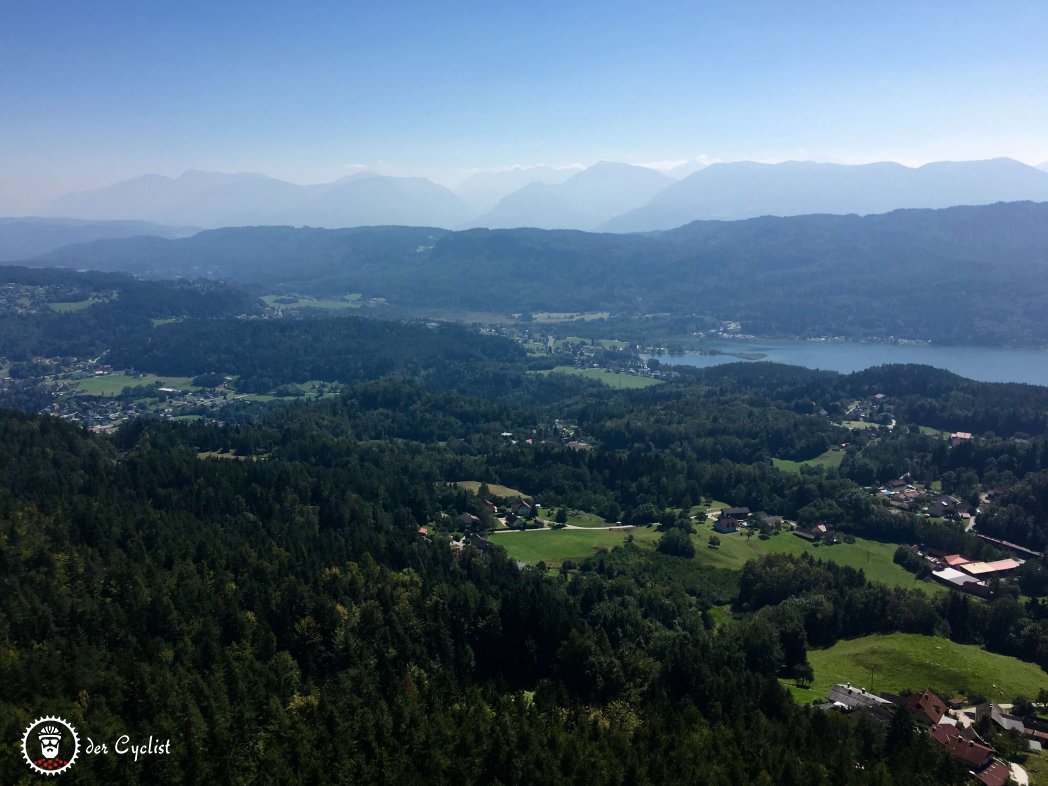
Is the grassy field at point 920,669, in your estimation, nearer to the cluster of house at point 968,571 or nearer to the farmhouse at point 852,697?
the farmhouse at point 852,697

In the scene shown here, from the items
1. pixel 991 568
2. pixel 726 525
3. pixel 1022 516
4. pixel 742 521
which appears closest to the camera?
pixel 991 568

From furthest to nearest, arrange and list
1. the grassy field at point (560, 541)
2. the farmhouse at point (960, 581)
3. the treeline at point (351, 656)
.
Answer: the grassy field at point (560, 541), the farmhouse at point (960, 581), the treeline at point (351, 656)

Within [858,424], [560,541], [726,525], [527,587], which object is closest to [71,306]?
[560,541]

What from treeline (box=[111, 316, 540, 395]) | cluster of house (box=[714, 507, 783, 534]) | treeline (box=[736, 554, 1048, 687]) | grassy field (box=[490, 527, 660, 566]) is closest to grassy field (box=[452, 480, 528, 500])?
grassy field (box=[490, 527, 660, 566])

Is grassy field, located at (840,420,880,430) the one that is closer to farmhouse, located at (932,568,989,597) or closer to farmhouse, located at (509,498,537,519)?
farmhouse, located at (932,568,989,597)

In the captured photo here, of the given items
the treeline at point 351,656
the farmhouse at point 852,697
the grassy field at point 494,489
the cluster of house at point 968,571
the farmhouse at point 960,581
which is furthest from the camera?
the grassy field at point 494,489

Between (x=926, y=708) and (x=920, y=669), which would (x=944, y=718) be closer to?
(x=926, y=708)

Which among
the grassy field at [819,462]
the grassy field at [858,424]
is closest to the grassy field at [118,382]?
the grassy field at [819,462]
